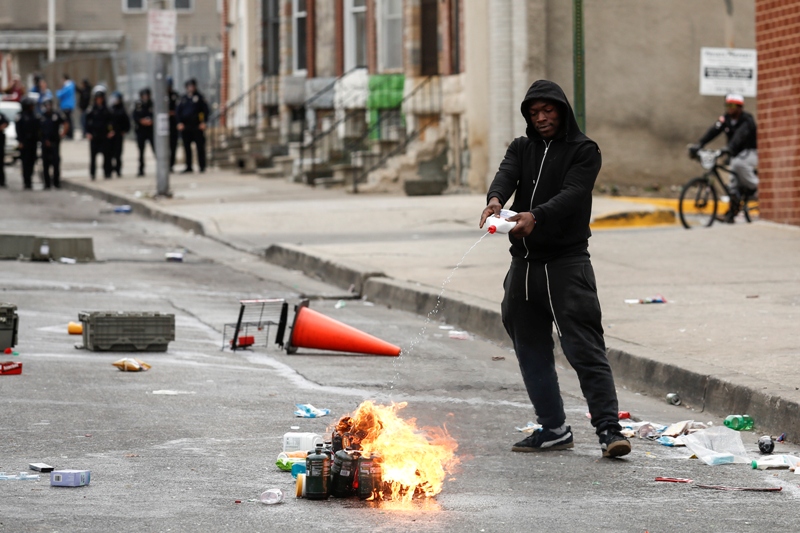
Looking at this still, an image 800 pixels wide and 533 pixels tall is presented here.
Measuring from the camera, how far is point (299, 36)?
32219mm

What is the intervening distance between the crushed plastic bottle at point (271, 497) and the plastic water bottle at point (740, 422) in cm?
290

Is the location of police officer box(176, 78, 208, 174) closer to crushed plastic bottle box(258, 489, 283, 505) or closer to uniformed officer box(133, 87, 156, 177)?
uniformed officer box(133, 87, 156, 177)

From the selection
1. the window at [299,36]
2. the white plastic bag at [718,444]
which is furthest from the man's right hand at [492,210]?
the window at [299,36]

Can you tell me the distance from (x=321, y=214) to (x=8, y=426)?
1394cm

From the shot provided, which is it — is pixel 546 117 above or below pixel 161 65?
below

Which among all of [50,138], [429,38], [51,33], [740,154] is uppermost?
[51,33]

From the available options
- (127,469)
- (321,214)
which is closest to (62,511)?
(127,469)

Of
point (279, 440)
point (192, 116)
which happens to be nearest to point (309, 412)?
point (279, 440)

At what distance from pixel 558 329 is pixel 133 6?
169 ft

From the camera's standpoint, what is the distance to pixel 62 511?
18.6 feet

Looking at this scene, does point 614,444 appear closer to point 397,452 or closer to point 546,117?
point 397,452

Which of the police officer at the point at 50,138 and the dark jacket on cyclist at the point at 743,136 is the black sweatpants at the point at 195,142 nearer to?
the police officer at the point at 50,138

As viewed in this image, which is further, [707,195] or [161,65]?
[161,65]

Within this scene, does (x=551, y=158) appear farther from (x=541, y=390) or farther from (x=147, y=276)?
(x=147, y=276)
